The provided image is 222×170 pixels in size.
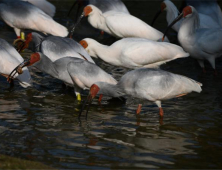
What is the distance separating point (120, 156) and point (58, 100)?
2.49 metres

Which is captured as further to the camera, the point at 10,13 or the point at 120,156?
the point at 10,13

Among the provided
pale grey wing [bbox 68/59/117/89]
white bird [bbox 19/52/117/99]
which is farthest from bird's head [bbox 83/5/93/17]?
pale grey wing [bbox 68/59/117/89]

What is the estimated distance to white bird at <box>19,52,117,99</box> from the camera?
7.26m

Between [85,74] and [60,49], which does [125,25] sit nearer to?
[60,49]

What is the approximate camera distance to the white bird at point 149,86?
6734 mm

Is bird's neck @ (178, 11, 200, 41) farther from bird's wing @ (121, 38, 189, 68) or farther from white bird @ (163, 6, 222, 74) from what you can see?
bird's wing @ (121, 38, 189, 68)

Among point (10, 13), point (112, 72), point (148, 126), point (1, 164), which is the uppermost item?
point (10, 13)

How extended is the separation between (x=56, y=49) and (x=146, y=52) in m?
1.57

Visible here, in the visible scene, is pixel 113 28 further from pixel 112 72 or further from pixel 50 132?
pixel 50 132

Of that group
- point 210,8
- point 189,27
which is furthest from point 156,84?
point 210,8

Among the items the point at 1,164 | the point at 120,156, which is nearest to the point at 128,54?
the point at 120,156

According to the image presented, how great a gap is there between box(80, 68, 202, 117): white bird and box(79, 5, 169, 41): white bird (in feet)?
10.9

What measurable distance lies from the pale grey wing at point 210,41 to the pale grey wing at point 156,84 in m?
2.41

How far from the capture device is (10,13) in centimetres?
1082
